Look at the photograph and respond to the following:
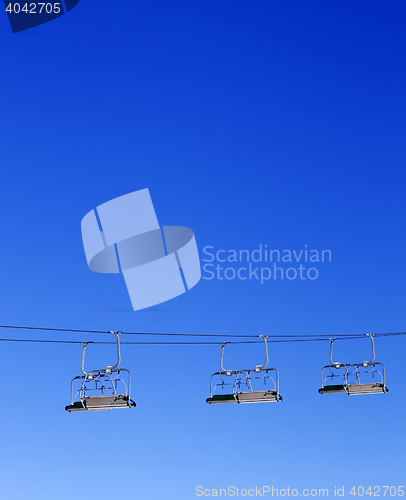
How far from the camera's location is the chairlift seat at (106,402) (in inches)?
425

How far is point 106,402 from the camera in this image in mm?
10852

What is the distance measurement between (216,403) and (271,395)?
98cm

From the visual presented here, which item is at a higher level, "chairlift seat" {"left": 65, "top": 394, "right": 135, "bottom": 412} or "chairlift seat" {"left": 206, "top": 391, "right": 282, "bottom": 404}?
"chairlift seat" {"left": 206, "top": 391, "right": 282, "bottom": 404}

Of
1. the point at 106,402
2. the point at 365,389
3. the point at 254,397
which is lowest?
the point at 106,402

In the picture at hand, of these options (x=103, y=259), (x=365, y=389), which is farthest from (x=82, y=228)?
(x=365, y=389)

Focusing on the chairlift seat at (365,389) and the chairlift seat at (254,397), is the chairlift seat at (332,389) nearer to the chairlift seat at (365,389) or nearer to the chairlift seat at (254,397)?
the chairlift seat at (365,389)

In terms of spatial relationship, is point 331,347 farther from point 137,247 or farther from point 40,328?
point 137,247

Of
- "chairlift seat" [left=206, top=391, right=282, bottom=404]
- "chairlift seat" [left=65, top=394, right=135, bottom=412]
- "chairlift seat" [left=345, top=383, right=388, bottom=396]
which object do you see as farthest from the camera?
"chairlift seat" [left=345, top=383, right=388, bottom=396]

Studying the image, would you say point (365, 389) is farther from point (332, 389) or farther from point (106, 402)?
point (106, 402)

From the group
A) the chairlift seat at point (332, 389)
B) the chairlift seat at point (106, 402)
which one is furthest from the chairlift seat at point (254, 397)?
the chairlift seat at point (106, 402)

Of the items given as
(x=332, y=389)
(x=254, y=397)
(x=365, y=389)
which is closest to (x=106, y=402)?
(x=254, y=397)

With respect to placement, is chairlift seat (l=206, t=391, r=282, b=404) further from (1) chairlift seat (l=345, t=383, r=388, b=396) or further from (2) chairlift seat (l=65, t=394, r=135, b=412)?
(2) chairlift seat (l=65, t=394, r=135, b=412)

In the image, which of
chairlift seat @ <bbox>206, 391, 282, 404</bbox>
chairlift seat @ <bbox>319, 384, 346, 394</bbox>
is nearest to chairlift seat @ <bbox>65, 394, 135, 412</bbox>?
chairlift seat @ <bbox>206, 391, 282, 404</bbox>

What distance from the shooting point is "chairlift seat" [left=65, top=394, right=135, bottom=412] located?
10.8m
